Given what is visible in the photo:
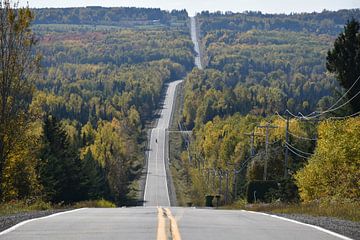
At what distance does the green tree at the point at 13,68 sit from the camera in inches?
1182

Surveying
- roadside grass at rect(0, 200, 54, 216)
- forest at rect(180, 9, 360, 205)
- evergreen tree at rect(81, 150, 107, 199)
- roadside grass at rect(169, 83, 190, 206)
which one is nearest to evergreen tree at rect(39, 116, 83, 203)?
evergreen tree at rect(81, 150, 107, 199)

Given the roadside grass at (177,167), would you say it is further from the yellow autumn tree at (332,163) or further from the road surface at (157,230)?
the road surface at (157,230)

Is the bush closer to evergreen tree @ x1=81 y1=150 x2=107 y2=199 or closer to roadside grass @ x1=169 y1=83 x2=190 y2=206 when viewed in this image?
evergreen tree @ x1=81 y1=150 x2=107 y2=199

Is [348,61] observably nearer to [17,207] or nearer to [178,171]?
[17,207]

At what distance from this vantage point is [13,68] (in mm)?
29953

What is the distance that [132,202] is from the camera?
9656 centimetres

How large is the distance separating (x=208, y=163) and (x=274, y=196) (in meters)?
63.9

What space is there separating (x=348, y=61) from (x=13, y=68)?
2643 cm

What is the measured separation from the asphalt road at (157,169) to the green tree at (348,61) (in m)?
44.4

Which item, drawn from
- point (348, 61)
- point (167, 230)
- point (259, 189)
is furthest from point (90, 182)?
point (167, 230)

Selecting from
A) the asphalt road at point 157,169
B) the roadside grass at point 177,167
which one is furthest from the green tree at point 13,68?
the roadside grass at point 177,167

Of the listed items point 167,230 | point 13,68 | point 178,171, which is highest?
point 13,68

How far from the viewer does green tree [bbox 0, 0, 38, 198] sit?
3002 cm

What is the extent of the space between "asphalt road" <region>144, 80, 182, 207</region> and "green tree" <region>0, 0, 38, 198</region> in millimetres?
59668
